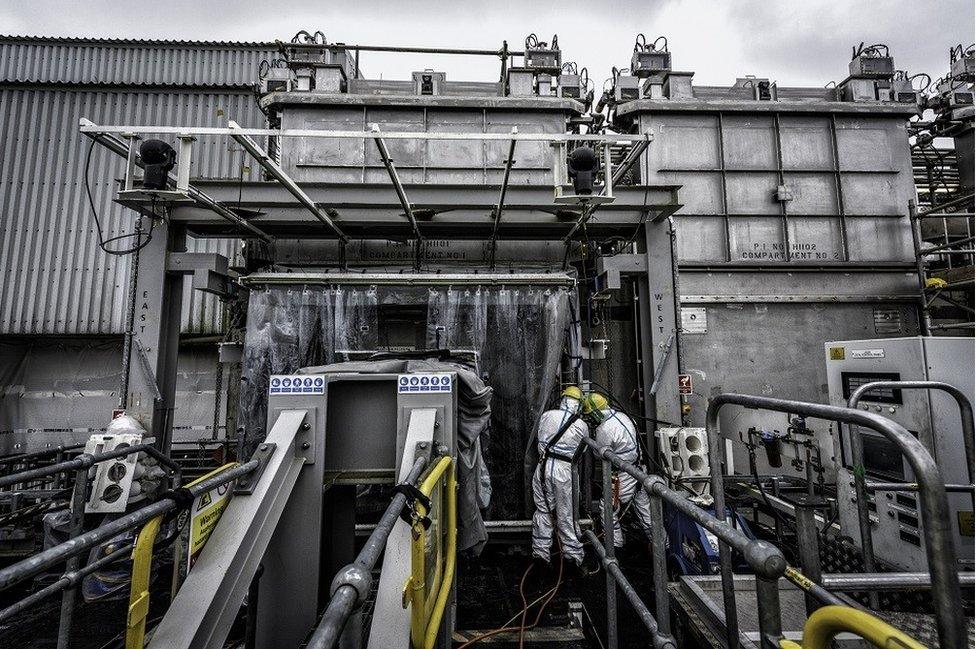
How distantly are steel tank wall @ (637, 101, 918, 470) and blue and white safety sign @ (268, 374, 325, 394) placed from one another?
685 centimetres

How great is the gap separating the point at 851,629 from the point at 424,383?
7.83 ft

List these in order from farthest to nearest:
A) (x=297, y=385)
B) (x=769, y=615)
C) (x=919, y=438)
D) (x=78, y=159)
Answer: (x=78, y=159) → (x=919, y=438) → (x=297, y=385) → (x=769, y=615)

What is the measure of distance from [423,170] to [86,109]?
908 cm

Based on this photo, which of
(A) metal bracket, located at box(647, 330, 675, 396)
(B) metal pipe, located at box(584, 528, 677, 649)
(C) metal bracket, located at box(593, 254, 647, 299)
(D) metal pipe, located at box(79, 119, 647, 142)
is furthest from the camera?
(C) metal bracket, located at box(593, 254, 647, 299)

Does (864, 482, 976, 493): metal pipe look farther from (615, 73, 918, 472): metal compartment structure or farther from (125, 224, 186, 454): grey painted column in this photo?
(125, 224, 186, 454): grey painted column

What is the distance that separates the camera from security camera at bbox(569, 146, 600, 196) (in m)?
4.22

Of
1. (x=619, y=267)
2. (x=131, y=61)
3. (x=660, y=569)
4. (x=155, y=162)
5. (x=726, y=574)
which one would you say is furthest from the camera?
(x=131, y=61)

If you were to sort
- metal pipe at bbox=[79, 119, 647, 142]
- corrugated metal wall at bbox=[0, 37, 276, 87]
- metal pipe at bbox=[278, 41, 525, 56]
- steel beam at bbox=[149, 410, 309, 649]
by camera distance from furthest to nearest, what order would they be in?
corrugated metal wall at bbox=[0, 37, 276, 87], metal pipe at bbox=[278, 41, 525, 56], metal pipe at bbox=[79, 119, 647, 142], steel beam at bbox=[149, 410, 309, 649]

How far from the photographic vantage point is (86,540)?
5.23ft

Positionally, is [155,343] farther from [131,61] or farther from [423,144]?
[131,61]

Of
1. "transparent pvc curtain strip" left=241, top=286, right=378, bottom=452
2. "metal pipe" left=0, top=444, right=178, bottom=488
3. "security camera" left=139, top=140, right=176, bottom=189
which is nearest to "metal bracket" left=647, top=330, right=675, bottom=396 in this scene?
"transparent pvc curtain strip" left=241, top=286, right=378, bottom=452

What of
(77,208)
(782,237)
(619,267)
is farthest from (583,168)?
(77,208)

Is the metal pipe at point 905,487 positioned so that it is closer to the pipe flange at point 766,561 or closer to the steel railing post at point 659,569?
the steel railing post at point 659,569

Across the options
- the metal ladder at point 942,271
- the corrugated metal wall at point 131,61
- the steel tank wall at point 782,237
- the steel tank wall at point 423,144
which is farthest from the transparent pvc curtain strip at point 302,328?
the metal ladder at point 942,271
